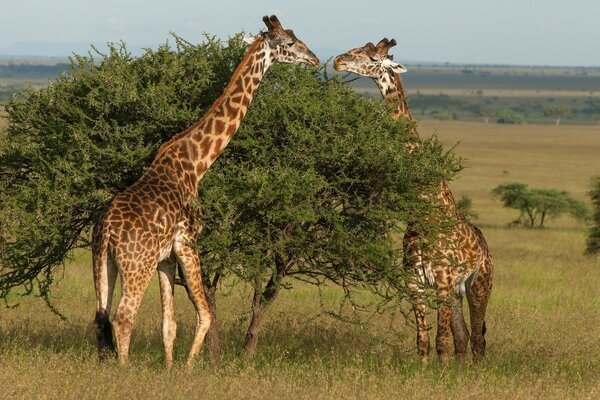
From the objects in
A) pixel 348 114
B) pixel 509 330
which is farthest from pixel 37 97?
pixel 509 330

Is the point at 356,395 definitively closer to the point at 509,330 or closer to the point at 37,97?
the point at 37,97

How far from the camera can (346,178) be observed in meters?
11.1

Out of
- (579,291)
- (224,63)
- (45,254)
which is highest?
(224,63)

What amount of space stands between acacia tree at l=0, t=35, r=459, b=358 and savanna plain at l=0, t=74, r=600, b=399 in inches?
29.3

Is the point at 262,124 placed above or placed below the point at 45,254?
above

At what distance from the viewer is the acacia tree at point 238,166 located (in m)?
10.9

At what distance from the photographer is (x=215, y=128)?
10.7 meters

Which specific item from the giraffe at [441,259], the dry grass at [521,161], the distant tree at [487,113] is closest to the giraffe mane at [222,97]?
the giraffe at [441,259]

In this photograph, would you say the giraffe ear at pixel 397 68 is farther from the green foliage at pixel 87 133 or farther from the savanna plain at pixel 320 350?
the savanna plain at pixel 320 350

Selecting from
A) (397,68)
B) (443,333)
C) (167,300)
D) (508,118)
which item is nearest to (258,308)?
(167,300)

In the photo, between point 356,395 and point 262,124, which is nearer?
point 356,395

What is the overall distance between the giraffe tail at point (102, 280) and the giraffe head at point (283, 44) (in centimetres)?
277

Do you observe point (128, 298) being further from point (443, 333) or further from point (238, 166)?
point (443, 333)

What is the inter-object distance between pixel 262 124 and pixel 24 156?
258 centimetres
